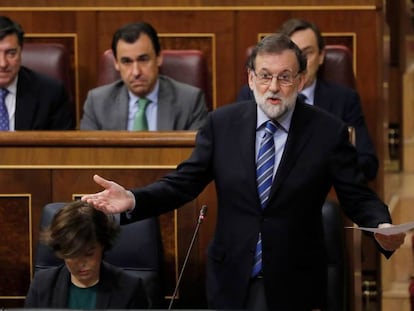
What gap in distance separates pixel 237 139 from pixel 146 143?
0.35m

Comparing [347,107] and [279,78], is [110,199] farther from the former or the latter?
[347,107]

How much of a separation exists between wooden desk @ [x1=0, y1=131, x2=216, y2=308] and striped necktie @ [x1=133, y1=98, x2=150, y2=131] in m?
0.34

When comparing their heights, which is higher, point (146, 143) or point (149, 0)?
point (149, 0)

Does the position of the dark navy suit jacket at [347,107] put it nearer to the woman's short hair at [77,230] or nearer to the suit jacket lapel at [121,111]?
the suit jacket lapel at [121,111]

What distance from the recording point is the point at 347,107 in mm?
2328

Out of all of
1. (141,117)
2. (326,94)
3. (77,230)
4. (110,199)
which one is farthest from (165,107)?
(110,199)

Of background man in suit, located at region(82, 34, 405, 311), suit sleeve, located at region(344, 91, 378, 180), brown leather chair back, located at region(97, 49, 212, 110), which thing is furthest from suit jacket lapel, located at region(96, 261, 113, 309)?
brown leather chair back, located at region(97, 49, 212, 110)

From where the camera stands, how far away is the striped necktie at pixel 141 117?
2316mm

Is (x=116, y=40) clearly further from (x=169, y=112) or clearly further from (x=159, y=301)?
(x=159, y=301)

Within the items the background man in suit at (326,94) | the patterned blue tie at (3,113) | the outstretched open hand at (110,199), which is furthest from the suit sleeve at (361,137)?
the outstretched open hand at (110,199)

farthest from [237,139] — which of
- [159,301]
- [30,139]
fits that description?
[30,139]

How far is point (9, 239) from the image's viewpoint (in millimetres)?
1982

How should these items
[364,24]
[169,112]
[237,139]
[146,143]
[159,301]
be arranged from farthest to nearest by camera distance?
[364,24], [169,112], [146,143], [159,301], [237,139]

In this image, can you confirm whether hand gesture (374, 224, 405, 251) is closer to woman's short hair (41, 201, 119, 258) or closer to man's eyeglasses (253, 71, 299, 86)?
man's eyeglasses (253, 71, 299, 86)
